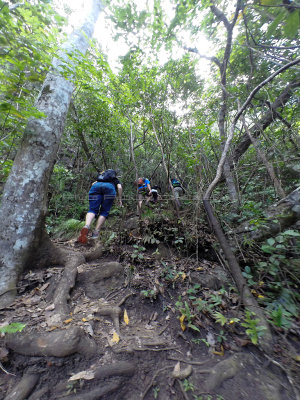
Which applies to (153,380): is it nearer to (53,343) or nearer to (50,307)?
(53,343)

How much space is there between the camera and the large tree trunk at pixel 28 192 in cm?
255

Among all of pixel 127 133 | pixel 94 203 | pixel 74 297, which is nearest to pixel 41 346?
pixel 74 297

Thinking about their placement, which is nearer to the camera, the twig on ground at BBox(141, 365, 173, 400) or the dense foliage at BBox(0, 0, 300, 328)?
the twig on ground at BBox(141, 365, 173, 400)

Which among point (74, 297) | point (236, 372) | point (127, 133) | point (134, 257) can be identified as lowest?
point (236, 372)

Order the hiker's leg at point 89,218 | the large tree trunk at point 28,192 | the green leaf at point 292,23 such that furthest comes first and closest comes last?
A: 1. the hiker's leg at point 89,218
2. the large tree trunk at point 28,192
3. the green leaf at point 292,23

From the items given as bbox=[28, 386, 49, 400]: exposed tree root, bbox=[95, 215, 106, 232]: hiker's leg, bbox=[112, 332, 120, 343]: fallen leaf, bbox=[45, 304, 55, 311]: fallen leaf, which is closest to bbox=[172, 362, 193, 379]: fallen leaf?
bbox=[112, 332, 120, 343]: fallen leaf

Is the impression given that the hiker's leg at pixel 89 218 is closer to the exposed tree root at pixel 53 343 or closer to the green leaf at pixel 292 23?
the exposed tree root at pixel 53 343

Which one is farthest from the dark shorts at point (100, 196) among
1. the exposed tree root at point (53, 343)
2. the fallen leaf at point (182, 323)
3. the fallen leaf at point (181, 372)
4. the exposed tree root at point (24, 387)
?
the fallen leaf at point (181, 372)

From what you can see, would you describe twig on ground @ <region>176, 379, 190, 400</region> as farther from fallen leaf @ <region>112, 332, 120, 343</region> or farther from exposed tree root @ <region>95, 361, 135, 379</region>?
fallen leaf @ <region>112, 332, 120, 343</region>

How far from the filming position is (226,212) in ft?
12.4

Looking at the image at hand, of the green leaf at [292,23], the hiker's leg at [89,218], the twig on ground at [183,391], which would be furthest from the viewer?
the hiker's leg at [89,218]

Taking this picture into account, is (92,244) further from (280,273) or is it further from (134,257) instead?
(280,273)

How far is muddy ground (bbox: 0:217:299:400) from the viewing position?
4.95 ft

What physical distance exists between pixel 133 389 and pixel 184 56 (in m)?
9.04
